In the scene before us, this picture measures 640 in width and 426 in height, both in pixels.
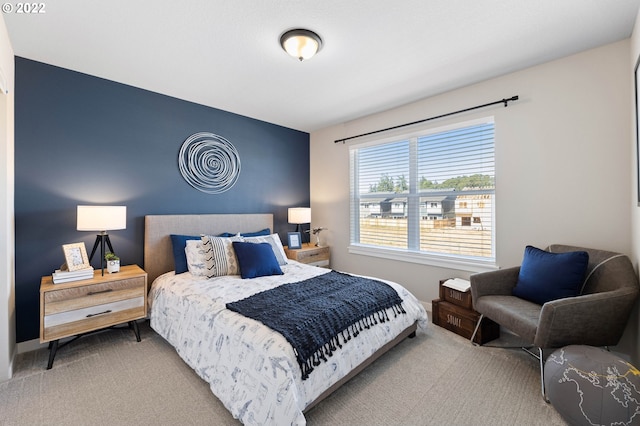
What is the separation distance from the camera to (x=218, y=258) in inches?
113

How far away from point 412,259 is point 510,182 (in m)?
1.35

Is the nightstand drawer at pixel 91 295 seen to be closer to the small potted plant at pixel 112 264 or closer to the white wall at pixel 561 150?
the small potted plant at pixel 112 264

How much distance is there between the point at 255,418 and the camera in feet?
4.90

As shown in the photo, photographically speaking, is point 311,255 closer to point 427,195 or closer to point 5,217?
point 427,195

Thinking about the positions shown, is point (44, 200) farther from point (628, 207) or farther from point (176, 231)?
point (628, 207)

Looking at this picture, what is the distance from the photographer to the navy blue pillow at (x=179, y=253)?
9.62 feet

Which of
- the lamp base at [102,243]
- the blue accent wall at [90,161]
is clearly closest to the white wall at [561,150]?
the blue accent wall at [90,161]

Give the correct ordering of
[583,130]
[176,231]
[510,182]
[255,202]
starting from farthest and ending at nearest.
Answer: [255,202]
[176,231]
[510,182]
[583,130]

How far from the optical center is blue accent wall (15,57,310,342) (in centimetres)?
244

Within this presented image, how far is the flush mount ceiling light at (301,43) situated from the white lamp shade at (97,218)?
6.69 feet

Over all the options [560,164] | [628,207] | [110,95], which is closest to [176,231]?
[110,95]

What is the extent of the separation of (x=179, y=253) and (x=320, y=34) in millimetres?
2471

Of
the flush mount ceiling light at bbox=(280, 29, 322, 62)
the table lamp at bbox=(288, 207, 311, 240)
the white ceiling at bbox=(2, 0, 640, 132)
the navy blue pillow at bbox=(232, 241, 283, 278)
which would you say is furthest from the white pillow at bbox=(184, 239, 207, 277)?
the flush mount ceiling light at bbox=(280, 29, 322, 62)

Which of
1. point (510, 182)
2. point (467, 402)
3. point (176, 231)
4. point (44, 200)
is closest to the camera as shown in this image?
point (467, 402)
